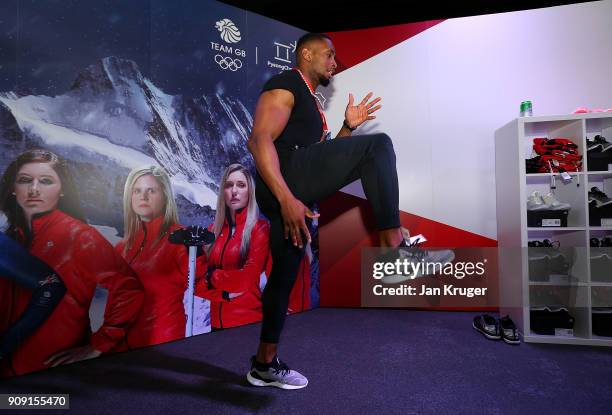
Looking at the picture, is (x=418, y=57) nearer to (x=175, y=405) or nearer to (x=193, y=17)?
(x=193, y=17)

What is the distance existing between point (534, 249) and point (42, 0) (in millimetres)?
3502

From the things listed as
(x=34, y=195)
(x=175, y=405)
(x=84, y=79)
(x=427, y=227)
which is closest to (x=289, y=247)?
(x=175, y=405)

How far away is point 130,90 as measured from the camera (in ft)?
8.10

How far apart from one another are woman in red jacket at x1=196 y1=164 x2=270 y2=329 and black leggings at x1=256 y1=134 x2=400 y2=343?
134 centimetres

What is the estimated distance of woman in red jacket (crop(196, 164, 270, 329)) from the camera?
288cm

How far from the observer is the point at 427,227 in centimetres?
356

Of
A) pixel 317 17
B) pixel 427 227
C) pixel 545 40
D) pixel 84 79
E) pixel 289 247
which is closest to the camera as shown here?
pixel 289 247

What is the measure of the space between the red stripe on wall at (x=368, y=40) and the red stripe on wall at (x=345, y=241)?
1344 mm

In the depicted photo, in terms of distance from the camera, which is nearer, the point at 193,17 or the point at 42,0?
the point at 42,0

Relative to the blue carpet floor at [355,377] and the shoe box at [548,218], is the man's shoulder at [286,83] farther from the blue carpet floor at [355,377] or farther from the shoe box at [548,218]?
the shoe box at [548,218]

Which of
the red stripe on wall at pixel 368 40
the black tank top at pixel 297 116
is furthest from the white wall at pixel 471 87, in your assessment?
the black tank top at pixel 297 116

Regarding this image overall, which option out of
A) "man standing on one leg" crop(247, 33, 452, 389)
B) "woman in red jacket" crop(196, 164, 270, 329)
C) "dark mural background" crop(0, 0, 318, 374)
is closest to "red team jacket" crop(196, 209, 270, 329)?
"woman in red jacket" crop(196, 164, 270, 329)

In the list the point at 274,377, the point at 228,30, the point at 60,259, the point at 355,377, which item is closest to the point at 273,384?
the point at 274,377

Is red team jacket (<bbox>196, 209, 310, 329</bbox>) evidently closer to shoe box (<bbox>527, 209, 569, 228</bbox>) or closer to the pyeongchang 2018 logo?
the pyeongchang 2018 logo
